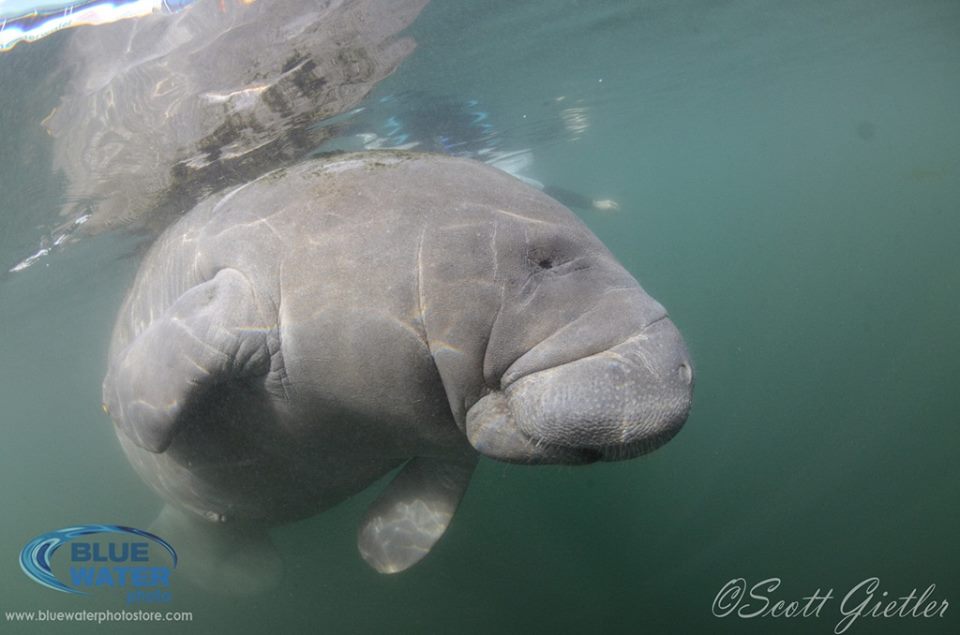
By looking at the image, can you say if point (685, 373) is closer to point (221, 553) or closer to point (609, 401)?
point (609, 401)

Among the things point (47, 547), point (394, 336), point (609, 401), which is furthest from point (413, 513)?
point (47, 547)

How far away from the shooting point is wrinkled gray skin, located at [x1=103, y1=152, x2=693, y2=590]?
192 cm

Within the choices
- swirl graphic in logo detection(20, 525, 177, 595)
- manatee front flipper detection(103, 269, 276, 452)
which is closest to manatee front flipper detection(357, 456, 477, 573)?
manatee front flipper detection(103, 269, 276, 452)

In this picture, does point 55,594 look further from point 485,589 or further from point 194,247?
point 194,247

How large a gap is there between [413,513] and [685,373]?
268 centimetres

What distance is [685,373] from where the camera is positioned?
188cm

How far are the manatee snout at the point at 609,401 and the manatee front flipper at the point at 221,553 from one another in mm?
3850

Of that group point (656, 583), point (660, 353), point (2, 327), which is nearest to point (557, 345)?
point (660, 353)

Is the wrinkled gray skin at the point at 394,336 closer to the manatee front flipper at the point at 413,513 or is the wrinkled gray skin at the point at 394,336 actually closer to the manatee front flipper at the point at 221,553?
the manatee front flipper at the point at 413,513

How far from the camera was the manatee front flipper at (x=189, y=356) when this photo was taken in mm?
2412

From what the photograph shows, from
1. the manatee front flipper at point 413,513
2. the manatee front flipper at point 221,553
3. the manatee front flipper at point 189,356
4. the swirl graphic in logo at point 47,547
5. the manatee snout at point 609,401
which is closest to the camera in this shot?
the manatee snout at point 609,401

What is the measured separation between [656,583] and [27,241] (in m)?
12.0

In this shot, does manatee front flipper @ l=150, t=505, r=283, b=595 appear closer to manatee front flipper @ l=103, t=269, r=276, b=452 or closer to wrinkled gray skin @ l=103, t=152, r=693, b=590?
wrinkled gray skin @ l=103, t=152, r=693, b=590

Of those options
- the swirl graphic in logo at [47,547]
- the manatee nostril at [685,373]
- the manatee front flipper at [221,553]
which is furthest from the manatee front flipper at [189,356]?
the swirl graphic in logo at [47,547]
